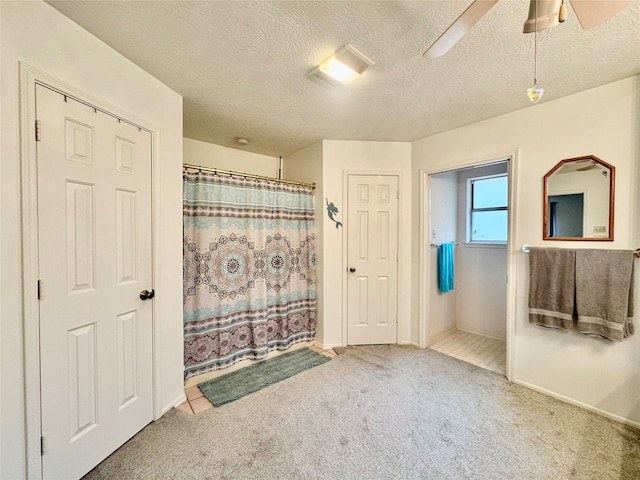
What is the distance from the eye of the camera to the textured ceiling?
123 cm

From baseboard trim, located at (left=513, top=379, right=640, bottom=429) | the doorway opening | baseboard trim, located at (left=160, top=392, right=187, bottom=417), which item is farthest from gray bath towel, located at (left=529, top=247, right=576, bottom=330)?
baseboard trim, located at (left=160, top=392, right=187, bottom=417)

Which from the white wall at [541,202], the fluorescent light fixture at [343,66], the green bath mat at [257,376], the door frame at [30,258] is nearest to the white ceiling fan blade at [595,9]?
the fluorescent light fixture at [343,66]

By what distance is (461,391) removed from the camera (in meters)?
2.12

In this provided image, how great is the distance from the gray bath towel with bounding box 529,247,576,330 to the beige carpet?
0.63 metres

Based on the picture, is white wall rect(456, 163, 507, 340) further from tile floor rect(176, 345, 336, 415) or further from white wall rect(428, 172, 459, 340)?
tile floor rect(176, 345, 336, 415)

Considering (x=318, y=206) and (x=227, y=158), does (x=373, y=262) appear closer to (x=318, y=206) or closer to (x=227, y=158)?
(x=318, y=206)

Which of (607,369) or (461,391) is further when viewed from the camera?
(461,391)

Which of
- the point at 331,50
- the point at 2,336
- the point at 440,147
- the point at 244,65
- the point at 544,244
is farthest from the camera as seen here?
the point at 440,147

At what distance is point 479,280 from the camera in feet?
11.3

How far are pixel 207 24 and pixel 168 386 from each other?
2.29 meters

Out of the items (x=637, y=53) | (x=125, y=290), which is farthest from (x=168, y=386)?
(x=637, y=53)

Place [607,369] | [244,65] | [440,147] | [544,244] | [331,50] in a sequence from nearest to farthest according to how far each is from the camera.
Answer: [331,50], [244,65], [607,369], [544,244], [440,147]

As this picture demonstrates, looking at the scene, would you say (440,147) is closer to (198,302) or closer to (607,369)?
(607,369)

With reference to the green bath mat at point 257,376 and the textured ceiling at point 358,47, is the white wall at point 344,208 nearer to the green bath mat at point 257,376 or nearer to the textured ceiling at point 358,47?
the green bath mat at point 257,376
